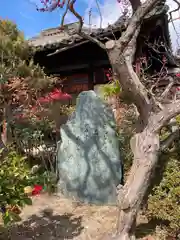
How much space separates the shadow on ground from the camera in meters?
3.55

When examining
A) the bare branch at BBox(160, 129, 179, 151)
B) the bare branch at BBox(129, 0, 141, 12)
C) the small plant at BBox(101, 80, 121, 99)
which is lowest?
the bare branch at BBox(160, 129, 179, 151)

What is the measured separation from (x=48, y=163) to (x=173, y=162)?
139 inches

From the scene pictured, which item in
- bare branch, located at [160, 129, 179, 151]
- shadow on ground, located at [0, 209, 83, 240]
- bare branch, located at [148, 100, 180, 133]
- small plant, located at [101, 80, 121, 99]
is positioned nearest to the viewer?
bare branch, located at [148, 100, 180, 133]

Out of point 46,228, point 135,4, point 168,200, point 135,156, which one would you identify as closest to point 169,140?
point 135,156

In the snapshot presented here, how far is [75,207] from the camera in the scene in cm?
455

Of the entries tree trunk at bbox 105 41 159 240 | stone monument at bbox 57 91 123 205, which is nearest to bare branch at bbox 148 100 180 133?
tree trunk at bbox 105 41 159 240

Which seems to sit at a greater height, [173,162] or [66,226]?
[173,162]

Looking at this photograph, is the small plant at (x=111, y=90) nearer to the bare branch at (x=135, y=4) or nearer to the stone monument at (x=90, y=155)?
the stone monument at (x=90, y=155)

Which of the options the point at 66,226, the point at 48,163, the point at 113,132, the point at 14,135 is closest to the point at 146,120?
the point at 113,132

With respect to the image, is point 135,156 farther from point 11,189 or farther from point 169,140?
point 11,189

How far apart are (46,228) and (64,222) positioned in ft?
1.08

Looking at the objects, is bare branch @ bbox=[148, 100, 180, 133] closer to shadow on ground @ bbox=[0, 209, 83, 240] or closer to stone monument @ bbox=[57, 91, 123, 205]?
stone monument @ bbox=[57, 91, 123, 205]

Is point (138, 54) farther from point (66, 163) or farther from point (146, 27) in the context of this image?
point (66, 163)

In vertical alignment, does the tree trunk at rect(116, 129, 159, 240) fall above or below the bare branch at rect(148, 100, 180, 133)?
below
